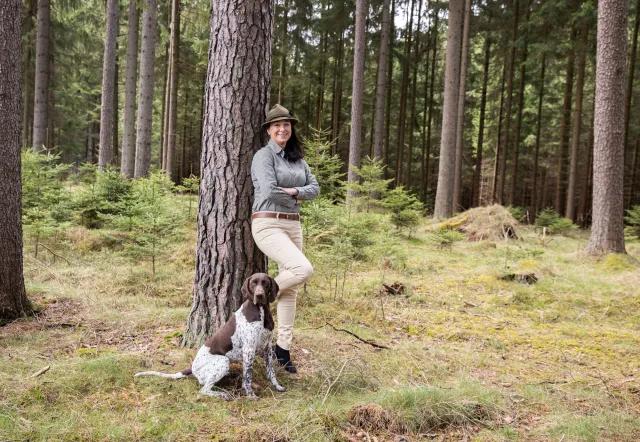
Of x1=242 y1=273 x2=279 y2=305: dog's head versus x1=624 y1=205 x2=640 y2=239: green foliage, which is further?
x1=624 y1=205 x2=640 y2=239: green foliage

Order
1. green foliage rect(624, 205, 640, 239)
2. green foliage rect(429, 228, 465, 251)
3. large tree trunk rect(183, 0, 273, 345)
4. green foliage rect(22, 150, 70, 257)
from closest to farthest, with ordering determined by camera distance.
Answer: large tree trunk rect(183, 0, 273, 345) → green foliage rect(22, 150, 70, 257) → green foliage rect(429, 228, 465, 251) → green foliage rect(624, 205, 640, 239)

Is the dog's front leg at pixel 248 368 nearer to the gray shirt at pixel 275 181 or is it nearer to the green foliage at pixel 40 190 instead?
the gray shirt at pixel 275 181

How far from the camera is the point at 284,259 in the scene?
4.30 meters

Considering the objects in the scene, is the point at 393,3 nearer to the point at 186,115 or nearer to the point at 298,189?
the point at 186,115

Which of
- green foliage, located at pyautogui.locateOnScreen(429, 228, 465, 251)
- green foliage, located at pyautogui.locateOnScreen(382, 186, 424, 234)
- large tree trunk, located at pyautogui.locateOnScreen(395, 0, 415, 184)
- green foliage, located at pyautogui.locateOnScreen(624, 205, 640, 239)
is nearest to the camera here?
green foliage, located at pyautogui.locateOnScreen(429, 228, 465, 251)

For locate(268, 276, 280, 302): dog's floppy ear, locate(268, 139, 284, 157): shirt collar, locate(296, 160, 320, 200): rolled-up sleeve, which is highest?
locate(268, 139, 284, 157): shirt collar

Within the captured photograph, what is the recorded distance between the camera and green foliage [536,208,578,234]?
1652 centimetres

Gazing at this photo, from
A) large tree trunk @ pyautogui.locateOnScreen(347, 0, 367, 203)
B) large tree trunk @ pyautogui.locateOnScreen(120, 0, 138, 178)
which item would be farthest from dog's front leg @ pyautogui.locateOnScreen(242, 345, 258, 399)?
large tree trunk @ pyautogui.locateOnScreen(120, 0, 138, 178)

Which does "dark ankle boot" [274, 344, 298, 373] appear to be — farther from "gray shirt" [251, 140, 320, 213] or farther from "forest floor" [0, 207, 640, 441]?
"gray shirt" [251, 140, 320, 213]

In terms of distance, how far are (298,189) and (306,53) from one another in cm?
2206

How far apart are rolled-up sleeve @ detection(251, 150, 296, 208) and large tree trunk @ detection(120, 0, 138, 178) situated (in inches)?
455

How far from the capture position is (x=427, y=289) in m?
8.08

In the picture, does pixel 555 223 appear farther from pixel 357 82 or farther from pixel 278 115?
pixel 278 115

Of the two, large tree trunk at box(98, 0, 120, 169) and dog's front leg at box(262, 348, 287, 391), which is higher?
large tree trunk at box(98, 0, 120, 169)
